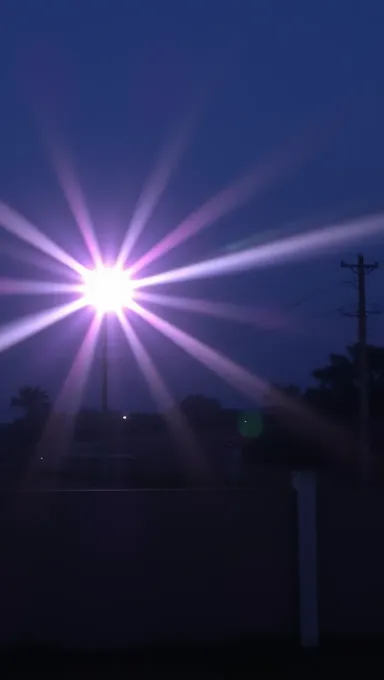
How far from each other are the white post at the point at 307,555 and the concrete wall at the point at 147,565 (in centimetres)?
12

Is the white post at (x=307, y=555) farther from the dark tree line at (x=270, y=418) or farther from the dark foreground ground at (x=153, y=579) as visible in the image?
the dark tree line at (x=270, y=418)

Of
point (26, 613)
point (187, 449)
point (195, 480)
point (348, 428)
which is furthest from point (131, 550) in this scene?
point (348, 428)

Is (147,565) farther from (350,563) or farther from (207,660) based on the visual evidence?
(350,563)

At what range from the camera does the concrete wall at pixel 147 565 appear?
34.7 ft

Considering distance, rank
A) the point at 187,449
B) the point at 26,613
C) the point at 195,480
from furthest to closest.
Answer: the point at 187,449 < the point at 195,480 < the point at 26,613

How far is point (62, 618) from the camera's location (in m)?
10.6

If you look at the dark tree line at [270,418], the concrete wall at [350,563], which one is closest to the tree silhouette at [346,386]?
the dark tree line at [270,418]

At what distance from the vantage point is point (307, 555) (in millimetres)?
10859

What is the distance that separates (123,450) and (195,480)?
13.0m

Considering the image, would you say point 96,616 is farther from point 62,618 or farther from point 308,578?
point 308,578

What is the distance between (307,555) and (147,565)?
1.54 m

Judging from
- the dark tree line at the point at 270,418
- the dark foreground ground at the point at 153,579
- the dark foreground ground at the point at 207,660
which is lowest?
the dark foreground ground at the point at 207,660

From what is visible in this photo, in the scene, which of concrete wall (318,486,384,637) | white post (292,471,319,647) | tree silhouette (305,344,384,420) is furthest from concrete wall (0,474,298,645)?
tree silhouette (305,344,384,420)

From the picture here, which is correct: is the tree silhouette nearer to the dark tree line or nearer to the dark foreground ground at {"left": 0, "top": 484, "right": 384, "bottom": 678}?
the dark tree line
